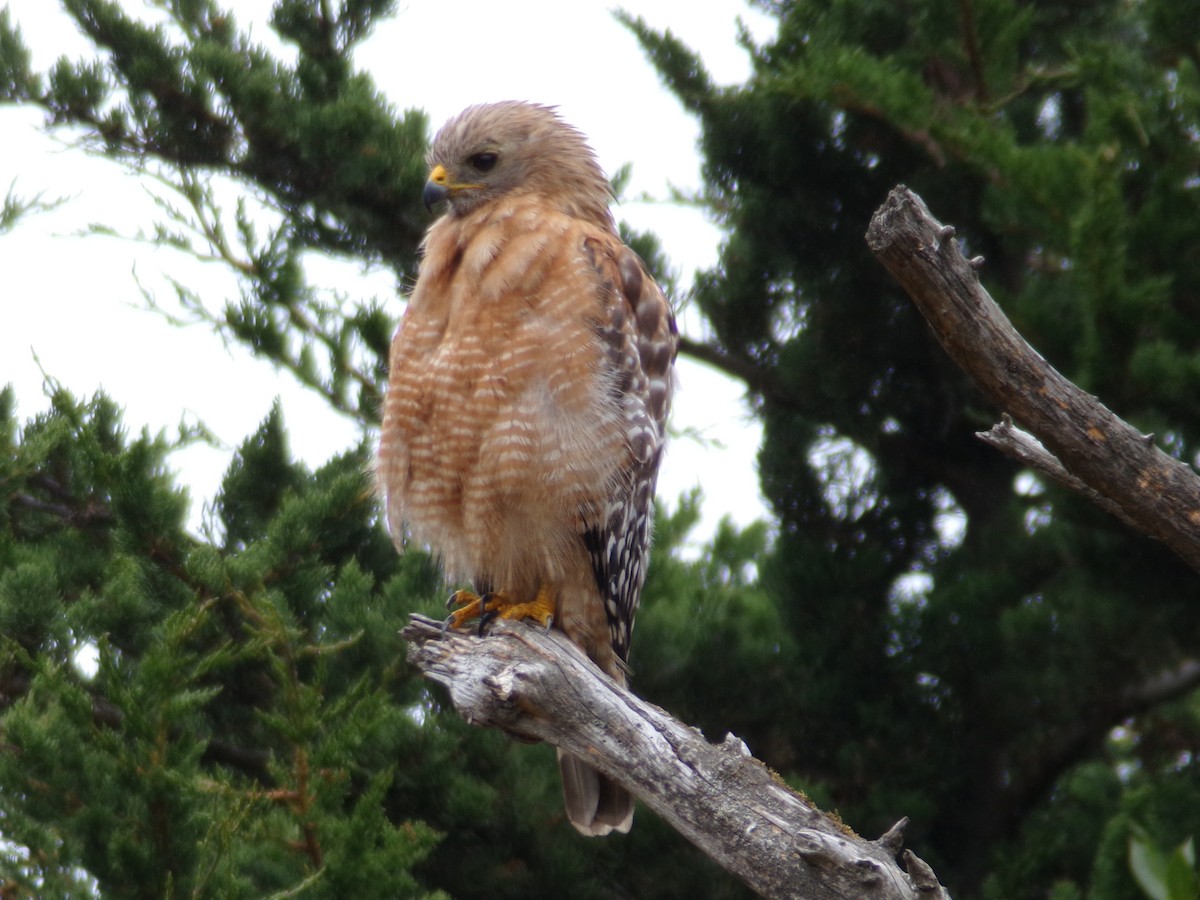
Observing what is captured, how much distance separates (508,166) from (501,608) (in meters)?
1.41

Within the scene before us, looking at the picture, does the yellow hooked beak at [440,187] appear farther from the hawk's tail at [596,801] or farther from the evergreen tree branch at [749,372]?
the evergreen tree branch at [749,372]

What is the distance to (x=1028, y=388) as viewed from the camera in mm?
2934

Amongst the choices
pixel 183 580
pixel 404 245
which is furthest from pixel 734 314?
pixel 183 580

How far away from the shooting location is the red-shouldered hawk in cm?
392

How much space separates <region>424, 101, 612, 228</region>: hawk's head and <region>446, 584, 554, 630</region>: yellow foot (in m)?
1.20

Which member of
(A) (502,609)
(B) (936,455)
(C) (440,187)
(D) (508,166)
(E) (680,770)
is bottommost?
(E) (680,770)

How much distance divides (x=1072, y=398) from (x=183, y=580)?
2966 mm

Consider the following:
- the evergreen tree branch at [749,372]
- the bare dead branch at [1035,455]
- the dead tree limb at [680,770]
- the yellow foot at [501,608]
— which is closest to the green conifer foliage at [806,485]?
the evergreen tree branch at [749,372]

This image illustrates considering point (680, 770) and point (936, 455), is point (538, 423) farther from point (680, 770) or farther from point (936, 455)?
point (936, 455)

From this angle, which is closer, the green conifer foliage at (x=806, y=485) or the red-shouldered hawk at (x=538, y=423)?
the red-shouldered hawk at (x=538, y=423)

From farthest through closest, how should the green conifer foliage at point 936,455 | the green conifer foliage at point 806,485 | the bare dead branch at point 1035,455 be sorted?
the green conifer foliage at point 936,455 → the green conifer foliage at point 806,485 → the bare dead branch at point 1035,455

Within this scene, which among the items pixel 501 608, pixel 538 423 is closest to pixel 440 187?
pixel 538 423

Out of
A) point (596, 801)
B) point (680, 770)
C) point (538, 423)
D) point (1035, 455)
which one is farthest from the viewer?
point (596, 801)

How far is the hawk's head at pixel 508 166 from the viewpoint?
455 centimetres
